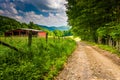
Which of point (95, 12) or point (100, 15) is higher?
point (95, 12)

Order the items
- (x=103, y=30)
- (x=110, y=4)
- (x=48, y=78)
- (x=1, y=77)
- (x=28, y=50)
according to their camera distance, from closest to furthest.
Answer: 1. (x=1, y=77)
2. (x=48, y=78)
3. (x=28, y=50)
4. (x=103, y=30)
5. (x=110, y=4)

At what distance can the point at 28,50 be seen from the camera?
1059 cm

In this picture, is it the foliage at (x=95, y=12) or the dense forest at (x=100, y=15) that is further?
the foliage at (x=95, y=12)

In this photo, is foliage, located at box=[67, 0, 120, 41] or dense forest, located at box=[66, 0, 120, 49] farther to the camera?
foliage, located at box=[67, 0, 120, 41]

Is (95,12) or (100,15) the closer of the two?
(95,12)

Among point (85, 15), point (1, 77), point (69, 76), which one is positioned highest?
point (85, 15)

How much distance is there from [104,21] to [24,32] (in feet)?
136

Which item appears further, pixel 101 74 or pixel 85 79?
pixel 101 74

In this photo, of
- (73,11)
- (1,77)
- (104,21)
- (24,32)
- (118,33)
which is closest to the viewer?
(1,77)

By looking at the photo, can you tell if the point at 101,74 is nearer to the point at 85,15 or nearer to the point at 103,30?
the point at 103,30

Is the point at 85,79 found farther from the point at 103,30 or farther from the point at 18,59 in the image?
the point at 103,30

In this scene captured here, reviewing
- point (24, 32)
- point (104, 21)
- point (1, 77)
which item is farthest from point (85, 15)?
point (24, 32)

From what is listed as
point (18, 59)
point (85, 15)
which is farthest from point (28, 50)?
point (85, 15)

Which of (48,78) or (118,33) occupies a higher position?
(118,33)
